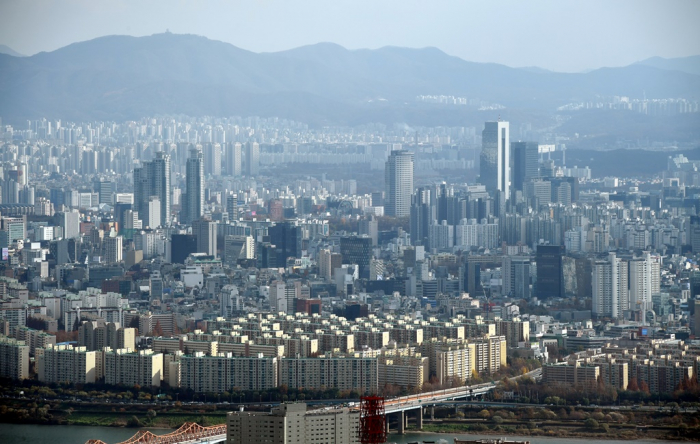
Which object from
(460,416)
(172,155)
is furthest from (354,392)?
(172,155)

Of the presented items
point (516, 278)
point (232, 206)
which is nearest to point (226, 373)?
point (516, 278)

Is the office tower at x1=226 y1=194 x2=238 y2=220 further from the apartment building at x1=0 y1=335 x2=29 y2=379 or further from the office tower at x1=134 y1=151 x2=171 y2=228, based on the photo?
the apartment building at x1=0 y1=335 x2=29 y2=379

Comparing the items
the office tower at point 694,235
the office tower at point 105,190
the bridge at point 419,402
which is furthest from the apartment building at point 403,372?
the office tower at point 105,190

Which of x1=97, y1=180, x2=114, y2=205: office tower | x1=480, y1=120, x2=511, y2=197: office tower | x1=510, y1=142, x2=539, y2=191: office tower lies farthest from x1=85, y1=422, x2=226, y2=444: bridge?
x1=97, y1=180, x2=114, y2=205: office tower

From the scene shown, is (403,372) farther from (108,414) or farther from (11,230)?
(11,230)

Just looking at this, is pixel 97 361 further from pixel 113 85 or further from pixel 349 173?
pixel 113 85

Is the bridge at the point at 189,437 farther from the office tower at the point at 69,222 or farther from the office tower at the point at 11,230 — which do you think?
the office tower at the point at 69,222
